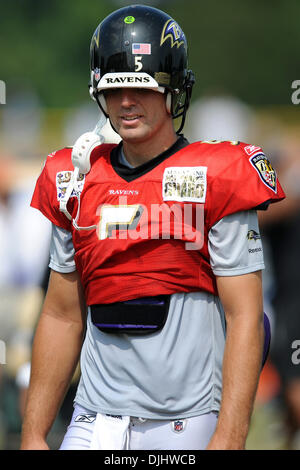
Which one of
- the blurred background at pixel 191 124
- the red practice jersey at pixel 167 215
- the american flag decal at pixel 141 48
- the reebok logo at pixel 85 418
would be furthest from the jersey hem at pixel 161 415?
the blurred background at pixel 191 124

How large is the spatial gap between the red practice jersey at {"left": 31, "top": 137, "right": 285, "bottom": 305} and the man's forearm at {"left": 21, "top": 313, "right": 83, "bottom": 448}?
283 millimetres

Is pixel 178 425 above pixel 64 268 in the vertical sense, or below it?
below

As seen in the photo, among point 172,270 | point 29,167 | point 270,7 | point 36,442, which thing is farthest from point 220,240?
point 270,7

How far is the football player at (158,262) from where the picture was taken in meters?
3.52

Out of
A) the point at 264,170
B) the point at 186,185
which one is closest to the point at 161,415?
the point at 186,185

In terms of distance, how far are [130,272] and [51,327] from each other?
530 millimetres

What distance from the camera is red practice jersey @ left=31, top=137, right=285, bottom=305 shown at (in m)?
3.54

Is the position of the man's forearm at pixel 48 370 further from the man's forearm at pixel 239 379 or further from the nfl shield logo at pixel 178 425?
the man's forearm at pixel 239 379

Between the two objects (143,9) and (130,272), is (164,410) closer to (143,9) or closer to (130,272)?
(130,272)

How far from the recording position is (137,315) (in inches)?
141

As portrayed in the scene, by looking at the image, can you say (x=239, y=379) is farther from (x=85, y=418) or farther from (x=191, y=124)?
(x=191, y=124)

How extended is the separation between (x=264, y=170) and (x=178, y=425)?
1021mm

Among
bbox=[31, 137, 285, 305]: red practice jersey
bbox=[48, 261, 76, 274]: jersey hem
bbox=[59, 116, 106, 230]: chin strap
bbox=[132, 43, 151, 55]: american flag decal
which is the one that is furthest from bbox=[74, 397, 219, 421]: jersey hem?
bbox=[132, 43, 151, 55]: american flag decal

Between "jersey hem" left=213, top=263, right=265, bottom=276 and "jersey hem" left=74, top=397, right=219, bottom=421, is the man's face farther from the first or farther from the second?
Result: "jersey hem" left=74, top=397, right=219, bottom=421
